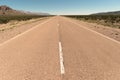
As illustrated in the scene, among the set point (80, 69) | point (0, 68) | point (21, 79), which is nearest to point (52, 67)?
point (80, 69)

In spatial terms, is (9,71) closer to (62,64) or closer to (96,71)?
(62,64)

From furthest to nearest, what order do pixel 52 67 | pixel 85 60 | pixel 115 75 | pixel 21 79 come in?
pixel 85 60, pixel 52 67, pixel 115 75, pixel 21 79

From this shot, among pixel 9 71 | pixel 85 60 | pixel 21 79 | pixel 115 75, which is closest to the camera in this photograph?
pixel 21 79

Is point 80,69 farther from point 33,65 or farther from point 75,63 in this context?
point 33,65

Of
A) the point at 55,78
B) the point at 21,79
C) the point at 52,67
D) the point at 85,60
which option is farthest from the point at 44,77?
the point at 85,60

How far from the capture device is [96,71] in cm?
561

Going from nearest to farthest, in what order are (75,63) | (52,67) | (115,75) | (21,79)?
(21,79)
(115,75)
(52,67)
(75,63)

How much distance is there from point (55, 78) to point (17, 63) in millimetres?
2148

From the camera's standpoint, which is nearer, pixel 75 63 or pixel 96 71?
pixel 96 71

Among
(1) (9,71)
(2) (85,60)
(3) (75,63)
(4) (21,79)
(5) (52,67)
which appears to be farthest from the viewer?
(2) (85,60)

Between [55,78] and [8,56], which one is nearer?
[55,78]

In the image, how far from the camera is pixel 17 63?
6.52 metres

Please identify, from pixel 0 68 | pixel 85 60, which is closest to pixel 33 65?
pixel 0 68

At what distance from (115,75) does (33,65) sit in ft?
9.12
